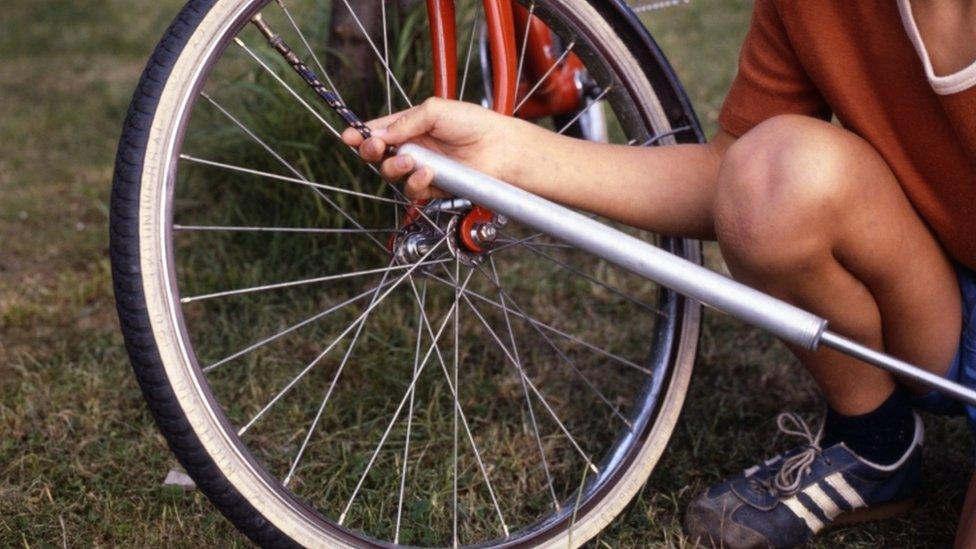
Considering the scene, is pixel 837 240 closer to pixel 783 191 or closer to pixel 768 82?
pixel 783 191

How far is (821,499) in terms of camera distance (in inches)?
54.3

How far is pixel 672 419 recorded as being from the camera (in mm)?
1408

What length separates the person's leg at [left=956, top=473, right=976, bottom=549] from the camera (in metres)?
1.21

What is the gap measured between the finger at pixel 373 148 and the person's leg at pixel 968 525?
0.74 metres

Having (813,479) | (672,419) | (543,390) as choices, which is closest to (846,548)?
(813,479)

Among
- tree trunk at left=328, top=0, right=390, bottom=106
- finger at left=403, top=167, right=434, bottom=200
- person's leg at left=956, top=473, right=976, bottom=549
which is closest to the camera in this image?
finger at left=403, top=167, right=434, bottom=200

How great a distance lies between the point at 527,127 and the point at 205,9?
357 mm

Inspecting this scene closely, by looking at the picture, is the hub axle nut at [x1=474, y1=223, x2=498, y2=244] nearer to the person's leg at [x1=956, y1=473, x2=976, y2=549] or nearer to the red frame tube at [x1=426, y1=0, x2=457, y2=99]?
the red frame tube at [x1=426, y1=0, x2=457, y2=99]

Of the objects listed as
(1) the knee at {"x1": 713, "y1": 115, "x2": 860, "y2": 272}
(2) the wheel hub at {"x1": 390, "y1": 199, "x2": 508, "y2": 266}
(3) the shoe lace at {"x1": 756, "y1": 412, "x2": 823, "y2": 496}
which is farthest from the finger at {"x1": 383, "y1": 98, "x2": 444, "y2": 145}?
(3) the shoe lace at {"x1": 756, "y1": 412, "x2": 823, "y2": 496}

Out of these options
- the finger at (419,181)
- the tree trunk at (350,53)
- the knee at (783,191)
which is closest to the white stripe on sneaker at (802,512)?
the knee at (783,191)

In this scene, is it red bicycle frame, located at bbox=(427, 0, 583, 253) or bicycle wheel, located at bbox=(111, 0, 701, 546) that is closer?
bicycle wheel, located at bbox=(111, 0, 701, 546)

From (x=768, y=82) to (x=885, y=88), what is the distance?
134 millimetres

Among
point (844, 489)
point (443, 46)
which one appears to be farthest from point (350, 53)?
point (844, 489)

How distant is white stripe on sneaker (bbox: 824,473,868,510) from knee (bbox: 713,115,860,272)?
329 mm
